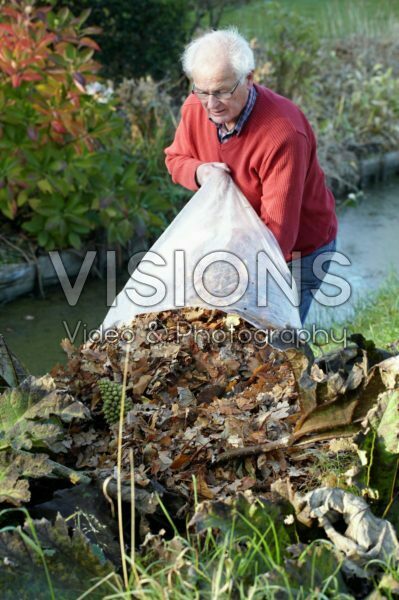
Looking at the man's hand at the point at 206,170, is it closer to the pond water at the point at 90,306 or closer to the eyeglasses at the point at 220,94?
the eyeglasses at the point at 220,94

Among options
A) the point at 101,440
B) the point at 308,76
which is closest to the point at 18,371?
the point at 101,440

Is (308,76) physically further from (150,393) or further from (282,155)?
(150,393)

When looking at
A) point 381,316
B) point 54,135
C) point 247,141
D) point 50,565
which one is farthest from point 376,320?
point 50,565

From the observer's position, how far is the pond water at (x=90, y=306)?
5199mm

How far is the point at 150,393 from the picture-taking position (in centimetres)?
295

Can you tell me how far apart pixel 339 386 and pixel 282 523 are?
55cm

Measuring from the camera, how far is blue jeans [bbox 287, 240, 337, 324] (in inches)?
148

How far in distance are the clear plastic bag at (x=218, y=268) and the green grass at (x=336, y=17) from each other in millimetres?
6615

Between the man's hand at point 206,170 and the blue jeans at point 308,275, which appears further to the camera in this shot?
the blue jeans at point 308,275

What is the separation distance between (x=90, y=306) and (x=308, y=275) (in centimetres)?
229

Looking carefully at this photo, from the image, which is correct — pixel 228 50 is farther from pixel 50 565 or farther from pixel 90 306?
pixel 90 306

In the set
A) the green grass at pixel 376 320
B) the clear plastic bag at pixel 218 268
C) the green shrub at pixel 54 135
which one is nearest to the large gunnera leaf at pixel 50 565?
the clear plastic bag at pixel 218 268

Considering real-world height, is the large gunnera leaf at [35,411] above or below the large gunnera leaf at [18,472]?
above

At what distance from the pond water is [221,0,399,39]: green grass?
3557 mm
